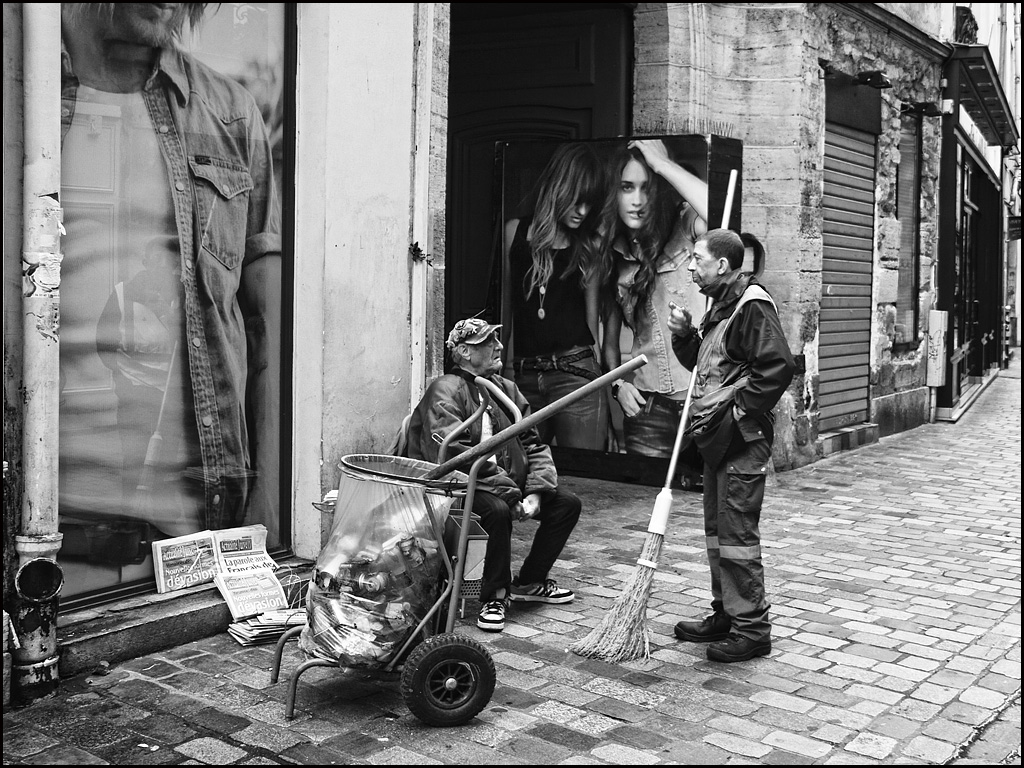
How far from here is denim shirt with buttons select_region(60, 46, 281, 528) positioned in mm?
5215

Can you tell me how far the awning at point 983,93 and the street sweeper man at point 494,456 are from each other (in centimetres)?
1094

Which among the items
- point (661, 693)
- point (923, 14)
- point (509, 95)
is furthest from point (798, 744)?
point (923, 14)

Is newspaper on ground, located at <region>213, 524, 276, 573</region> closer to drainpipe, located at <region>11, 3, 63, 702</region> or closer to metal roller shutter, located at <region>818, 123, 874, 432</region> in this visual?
drainpipe, located at <region>11, 3, 63, 702</region>

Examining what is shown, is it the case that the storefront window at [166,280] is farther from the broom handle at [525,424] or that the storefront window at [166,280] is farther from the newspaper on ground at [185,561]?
the broom handle at [525,424]

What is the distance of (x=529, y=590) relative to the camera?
5703 millimetres

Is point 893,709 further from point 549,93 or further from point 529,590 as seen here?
point 549,93

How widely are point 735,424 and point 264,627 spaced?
2189mm

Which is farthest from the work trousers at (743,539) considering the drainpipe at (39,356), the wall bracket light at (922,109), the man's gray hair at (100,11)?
the wall bracket light at (922,109)

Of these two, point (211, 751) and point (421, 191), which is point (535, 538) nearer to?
point (421, 191)

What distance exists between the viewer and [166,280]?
518cm

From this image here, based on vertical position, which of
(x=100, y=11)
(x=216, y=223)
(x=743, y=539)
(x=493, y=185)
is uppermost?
(x=100, y=11)

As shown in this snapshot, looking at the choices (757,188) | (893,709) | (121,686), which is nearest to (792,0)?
(757,188)

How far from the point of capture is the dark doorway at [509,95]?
966 centimetres

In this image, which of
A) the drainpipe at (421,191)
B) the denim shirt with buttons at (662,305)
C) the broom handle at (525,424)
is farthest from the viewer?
the denim shirt with buttons at (662,305)
